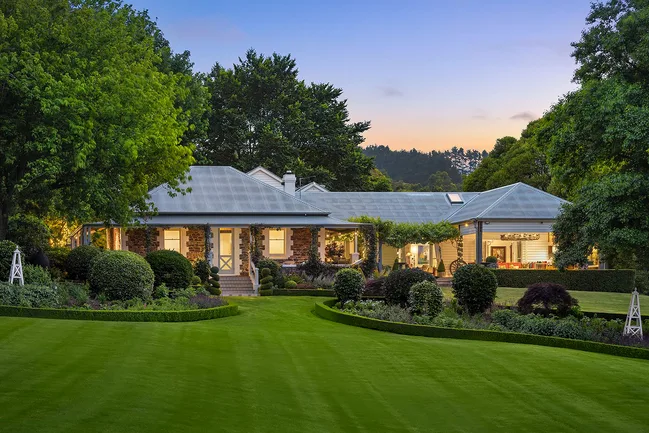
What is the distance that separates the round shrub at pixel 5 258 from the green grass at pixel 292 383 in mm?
4455

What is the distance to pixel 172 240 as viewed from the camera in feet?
104

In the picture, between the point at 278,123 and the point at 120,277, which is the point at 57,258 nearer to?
the point at 120,277

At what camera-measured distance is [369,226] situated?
31.3m

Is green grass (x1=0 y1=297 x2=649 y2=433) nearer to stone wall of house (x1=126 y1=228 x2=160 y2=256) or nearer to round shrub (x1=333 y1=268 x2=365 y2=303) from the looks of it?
round shrub (x1=333 y1=268 x2=365 y2=303)

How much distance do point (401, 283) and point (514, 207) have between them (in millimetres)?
15620

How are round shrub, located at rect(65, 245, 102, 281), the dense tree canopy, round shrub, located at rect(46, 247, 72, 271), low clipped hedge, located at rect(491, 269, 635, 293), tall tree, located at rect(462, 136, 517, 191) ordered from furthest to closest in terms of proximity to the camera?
1. tall tree, located at rect(462, 136, 517, 191)
2. low clipped hedge, located at rect(491, 269, 635, 293)
3. round shrub, located at rect(46, 247, 72, 271)
4. round shrub, located at rect(65, 245, 102, 281)
5. the dense tree canopy

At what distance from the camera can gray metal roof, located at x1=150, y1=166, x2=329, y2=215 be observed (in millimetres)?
31234

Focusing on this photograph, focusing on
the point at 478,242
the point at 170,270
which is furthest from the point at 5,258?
the point at 478,242

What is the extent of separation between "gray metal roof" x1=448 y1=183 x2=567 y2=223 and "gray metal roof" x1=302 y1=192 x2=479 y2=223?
192 cm

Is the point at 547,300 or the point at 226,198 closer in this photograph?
the point at 547,300

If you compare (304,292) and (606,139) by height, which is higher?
(606,139)

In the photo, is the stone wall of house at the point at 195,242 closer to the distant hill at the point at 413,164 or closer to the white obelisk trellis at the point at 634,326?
the white obelisk trellis at the point at 634,326

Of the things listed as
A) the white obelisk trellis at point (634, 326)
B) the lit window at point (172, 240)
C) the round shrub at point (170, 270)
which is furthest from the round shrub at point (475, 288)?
the lit window at point (172, 240)

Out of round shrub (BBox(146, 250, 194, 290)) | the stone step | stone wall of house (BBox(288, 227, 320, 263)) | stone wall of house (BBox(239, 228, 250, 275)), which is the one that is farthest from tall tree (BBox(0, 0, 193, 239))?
stone wall of house (BBox(288, 227, 320, 263))
